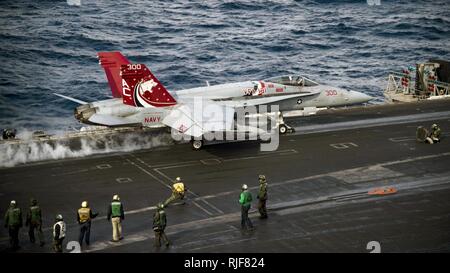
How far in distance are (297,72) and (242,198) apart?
4848cm

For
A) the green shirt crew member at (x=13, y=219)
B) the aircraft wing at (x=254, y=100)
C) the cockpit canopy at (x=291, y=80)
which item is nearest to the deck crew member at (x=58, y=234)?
the green shirt crew member at (x=13, y=219)

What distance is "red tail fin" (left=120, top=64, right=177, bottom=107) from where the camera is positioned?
129 ft

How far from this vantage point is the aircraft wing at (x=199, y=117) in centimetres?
3803

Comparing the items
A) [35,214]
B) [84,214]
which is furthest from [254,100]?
[35,214]

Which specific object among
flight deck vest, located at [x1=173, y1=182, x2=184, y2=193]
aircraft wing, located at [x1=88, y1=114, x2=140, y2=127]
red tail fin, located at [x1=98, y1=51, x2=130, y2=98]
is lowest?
flight deck vest, located at [x1=173, y1=182, x2=184, y2=193]

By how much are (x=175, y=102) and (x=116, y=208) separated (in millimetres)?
14921

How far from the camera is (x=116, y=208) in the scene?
87.1 ft

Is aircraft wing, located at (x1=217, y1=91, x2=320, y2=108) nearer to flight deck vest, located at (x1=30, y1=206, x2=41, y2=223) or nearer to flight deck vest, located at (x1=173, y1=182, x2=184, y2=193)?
flight deck vest, located at (x1=173, y1=182, x2=184, y2=193)

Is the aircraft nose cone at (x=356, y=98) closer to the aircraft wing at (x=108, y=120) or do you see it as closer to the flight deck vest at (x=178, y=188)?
the aircraft wing at (x=108, y=120)

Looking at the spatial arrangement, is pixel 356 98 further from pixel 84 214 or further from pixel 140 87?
pixel 84 214

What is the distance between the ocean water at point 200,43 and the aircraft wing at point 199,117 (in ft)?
67.3

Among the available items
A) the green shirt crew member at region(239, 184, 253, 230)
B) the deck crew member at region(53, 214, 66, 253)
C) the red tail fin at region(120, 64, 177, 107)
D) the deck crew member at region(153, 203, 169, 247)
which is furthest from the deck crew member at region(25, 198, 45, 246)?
the red tail fin at region(120, 64, 177, 107)

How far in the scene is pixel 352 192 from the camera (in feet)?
108
